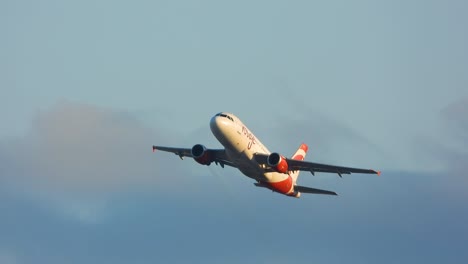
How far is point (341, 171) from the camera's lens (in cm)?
11725

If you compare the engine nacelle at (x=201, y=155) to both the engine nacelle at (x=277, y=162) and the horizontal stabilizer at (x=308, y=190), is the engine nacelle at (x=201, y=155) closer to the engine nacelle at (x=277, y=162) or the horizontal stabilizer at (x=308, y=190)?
A: the engine nacelle at (x=277, y=162)

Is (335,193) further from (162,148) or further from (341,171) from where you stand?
(162,148)

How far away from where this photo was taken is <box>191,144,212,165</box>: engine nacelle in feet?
393

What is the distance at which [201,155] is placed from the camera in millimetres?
119875

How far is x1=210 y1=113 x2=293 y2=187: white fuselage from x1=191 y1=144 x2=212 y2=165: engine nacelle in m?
3.63

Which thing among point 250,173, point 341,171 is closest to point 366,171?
point 341,171

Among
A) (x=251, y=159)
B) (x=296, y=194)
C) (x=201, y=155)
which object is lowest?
(x=251, y=159)

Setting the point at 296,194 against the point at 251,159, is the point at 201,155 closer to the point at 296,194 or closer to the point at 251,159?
the point at 251,159

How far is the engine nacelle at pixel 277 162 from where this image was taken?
381ft

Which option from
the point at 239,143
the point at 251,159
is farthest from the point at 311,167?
the point at 239,143

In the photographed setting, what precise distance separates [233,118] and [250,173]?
639 cm

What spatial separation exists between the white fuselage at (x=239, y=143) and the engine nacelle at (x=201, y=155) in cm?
363

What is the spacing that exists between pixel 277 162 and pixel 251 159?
2.41 metres

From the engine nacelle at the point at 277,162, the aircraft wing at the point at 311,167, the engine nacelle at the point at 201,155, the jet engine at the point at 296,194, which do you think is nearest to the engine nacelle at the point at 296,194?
the jet engine at the point at 296,194
